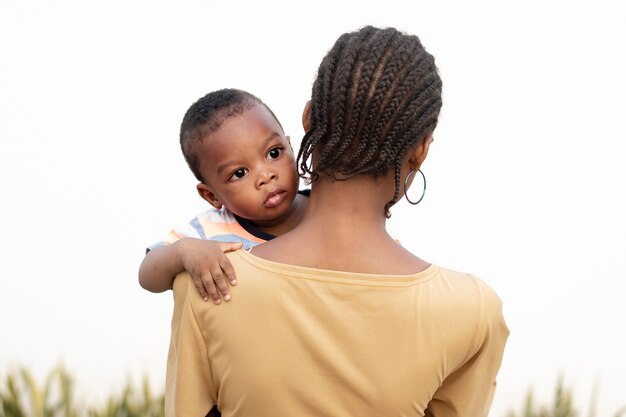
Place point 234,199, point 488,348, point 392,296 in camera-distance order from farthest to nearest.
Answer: point 234,199
point 488,348
point 392,296

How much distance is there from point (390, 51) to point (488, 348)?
721 millimetres

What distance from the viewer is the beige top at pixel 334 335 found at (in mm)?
1759

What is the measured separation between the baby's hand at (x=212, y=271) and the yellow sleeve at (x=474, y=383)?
0.60 m

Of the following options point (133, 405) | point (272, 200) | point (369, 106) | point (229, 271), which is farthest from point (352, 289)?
point (133, 405)

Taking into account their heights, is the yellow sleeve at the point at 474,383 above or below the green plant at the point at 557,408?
above

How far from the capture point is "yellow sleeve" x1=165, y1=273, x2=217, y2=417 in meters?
1.87

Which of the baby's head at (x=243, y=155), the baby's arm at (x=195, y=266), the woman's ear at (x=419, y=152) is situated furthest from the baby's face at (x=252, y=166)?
the woman's ear at (x=419, y=152)

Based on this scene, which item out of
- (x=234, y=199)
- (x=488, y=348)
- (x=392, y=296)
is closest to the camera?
(x=392, y=296)

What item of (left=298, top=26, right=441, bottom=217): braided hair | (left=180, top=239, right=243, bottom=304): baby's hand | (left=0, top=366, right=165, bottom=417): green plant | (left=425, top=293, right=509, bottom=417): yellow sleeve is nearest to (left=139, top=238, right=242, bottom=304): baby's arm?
(left=180, top=239, right=243, bottom=304): baby's hand

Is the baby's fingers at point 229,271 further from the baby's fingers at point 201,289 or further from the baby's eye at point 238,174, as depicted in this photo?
the baby's eye at point 238,174

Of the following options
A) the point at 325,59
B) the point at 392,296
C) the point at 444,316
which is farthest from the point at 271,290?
the point at 325,59

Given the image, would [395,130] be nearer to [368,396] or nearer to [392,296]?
[392,296]

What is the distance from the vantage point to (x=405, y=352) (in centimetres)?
180

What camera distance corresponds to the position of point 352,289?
5.73 ft
